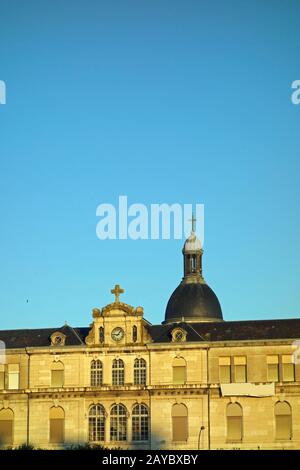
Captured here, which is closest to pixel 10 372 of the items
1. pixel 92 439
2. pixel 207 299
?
pixel 92 439

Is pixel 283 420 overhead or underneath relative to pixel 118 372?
underneath

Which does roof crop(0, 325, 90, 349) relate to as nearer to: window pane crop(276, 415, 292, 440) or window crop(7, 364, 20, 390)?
window crop(7, 364, 20, 390)

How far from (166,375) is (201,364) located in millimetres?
3206

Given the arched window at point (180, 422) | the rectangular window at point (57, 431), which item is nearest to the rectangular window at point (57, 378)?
the rectangular window at point (57, 431)

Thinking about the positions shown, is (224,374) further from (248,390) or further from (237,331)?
(237,331)

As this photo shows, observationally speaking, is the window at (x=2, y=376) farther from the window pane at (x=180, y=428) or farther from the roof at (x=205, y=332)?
the window pane at (x=180, y=428)

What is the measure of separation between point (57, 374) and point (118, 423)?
23.6ft

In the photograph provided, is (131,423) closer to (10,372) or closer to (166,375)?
(166,375)

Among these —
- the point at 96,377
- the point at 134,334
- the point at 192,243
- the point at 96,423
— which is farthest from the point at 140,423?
the point at 192,243

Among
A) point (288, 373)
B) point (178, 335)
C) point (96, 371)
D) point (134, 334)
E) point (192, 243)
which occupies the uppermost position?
point (192, 243)

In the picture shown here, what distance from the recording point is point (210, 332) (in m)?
111

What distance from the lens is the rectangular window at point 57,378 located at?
110 metres

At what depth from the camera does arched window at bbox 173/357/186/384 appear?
355 feet

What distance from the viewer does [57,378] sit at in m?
110
